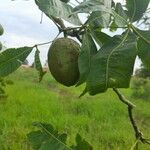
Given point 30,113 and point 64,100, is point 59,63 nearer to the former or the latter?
point 30,113

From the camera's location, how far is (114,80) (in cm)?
94

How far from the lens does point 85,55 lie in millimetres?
1054

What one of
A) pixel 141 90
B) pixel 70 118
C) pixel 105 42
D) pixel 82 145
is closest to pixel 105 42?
pixel 105 42

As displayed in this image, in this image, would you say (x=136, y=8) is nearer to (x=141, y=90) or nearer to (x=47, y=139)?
(x=47, y=139)

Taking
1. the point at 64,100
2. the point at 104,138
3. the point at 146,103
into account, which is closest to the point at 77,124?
the point at 104,138

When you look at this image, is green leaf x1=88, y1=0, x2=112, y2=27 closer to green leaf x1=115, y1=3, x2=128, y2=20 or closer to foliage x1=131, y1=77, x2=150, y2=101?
green leaf x1=115, y1=3, x2=128, y2=20

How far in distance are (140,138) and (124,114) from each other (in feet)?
22.0

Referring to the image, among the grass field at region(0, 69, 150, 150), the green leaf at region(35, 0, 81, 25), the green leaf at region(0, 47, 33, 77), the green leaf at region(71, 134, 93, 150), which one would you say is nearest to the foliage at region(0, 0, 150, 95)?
the green leaf at region(35, 0, 81, 25)

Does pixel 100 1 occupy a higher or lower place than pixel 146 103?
higher

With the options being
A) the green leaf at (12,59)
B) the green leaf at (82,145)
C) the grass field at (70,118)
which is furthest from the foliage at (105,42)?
the grass field at (70,118)

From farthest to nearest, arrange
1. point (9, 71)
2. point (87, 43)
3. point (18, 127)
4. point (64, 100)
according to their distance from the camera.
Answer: point (64, 100), point (18, 127), point (9, 71), point (87, 43)

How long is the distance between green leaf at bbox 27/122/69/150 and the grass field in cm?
345

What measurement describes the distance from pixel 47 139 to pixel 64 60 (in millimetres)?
343

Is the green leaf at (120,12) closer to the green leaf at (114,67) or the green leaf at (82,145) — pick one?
the green leaf at (114,67)
